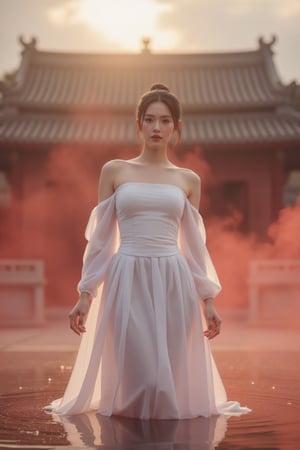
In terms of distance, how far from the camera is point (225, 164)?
19.6m

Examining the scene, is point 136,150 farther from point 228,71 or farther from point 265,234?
point 228,71

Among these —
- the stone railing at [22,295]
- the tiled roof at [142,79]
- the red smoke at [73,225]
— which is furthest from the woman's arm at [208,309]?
the tiled roof at [142,79]

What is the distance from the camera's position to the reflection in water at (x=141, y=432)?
14.2 feet

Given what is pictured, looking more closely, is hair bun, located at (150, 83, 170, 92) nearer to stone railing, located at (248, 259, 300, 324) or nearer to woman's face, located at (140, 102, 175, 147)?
woman's face, located at (140, 102, 175, 147)

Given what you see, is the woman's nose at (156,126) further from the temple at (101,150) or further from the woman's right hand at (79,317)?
the temple at (101,150)

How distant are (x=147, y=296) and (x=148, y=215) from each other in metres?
0.47

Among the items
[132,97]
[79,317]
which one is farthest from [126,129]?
[79,317]

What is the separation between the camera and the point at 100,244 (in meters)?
5.31

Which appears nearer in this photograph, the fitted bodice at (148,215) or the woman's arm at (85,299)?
the woman's arm at (85,299)

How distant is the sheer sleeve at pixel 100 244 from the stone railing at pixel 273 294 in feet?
32.7

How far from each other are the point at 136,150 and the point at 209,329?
14.4 m

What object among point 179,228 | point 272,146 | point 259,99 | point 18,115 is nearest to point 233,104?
point 259,99

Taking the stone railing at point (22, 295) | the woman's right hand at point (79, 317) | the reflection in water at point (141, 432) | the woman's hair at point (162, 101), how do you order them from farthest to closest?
the stone railing at point (22, 295), the woman's hair at point (162, 101), the woman's right hand at point (79, 317), the reflection in water at point (141, 432)

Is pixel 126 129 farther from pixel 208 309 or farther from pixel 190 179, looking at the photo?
pixel 208 309
